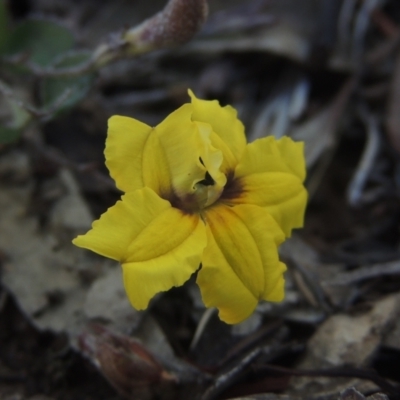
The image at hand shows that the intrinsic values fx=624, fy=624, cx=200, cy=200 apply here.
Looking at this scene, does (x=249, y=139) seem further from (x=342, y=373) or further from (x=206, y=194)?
(x=342, y=373)

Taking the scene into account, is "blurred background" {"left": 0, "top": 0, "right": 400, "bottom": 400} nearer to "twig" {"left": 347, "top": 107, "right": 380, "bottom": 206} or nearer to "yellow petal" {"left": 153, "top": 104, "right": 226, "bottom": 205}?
"twig" {"left": 347, "top": 107, "right": 380, "bottom": 206}

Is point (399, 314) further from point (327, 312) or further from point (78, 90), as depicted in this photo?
point (78, 90)

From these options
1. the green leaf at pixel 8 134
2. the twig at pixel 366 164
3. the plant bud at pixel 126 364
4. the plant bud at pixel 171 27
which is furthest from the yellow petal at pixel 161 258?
A: the twig at pixel 366 164

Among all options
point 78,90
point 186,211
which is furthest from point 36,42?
point 186,211

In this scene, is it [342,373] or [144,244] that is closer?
[144,244]

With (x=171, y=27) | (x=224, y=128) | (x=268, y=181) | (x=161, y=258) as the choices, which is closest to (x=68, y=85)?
(x=171, y=27)

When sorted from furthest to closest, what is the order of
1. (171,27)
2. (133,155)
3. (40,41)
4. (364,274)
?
1. (40,41)
2. (364,274)
3. (171,27)
4. (133,155)

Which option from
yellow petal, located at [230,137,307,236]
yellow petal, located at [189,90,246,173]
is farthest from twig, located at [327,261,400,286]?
yellow petal, located at [189,90,246,173]
